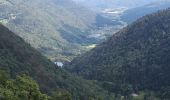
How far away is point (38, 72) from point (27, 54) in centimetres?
1609

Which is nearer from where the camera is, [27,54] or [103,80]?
[27,54]

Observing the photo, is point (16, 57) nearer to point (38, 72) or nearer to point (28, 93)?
point (38, 72)

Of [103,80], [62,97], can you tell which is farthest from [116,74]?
[62,97]

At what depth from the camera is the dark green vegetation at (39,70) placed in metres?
153

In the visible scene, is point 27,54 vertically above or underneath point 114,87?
above

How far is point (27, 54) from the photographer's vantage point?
176 meters

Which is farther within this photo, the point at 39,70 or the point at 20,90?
the point at 39,70

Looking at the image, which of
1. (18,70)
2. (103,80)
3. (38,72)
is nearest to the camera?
(18,70)

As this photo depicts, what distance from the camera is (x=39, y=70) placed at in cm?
16600

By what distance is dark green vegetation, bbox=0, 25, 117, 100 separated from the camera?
503 ft

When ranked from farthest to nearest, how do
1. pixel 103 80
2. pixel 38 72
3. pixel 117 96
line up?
pixel 103 80 → pixel 117 96 → pixel 38 72

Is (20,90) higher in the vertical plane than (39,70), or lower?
lower

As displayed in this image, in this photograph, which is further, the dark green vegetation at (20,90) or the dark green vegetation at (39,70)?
the dark green vegetation at (39,70)

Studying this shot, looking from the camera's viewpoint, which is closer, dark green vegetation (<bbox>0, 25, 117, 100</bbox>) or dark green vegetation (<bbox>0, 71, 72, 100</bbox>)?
dark green vegetation (<bbox>0, 71, 72, 100</bbox>)
